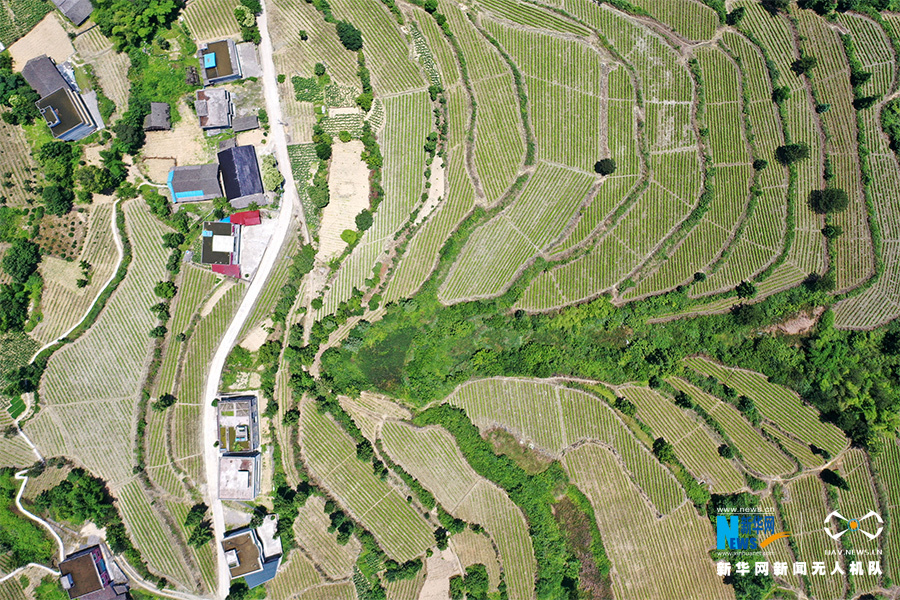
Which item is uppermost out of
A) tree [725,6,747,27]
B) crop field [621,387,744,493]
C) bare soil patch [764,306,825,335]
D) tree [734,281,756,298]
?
tree [725,6,747,27]

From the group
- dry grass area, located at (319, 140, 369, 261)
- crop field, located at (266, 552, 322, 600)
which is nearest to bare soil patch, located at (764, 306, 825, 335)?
dry grass area, located at (319, 140, 369, 261)

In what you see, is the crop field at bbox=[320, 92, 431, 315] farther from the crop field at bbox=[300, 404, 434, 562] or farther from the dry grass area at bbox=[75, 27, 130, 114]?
the dry grass area at bbox=[75, 27, 130, 114]

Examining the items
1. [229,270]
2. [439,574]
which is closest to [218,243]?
[229,270]

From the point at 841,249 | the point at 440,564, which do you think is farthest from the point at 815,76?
the point at 440,564

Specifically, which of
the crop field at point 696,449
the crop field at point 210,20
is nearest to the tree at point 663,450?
the crop field at point 696,449

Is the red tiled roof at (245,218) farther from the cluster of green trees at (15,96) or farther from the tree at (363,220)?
the cluster of green trees at (15,96)

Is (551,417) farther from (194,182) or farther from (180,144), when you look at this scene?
(180,144)
